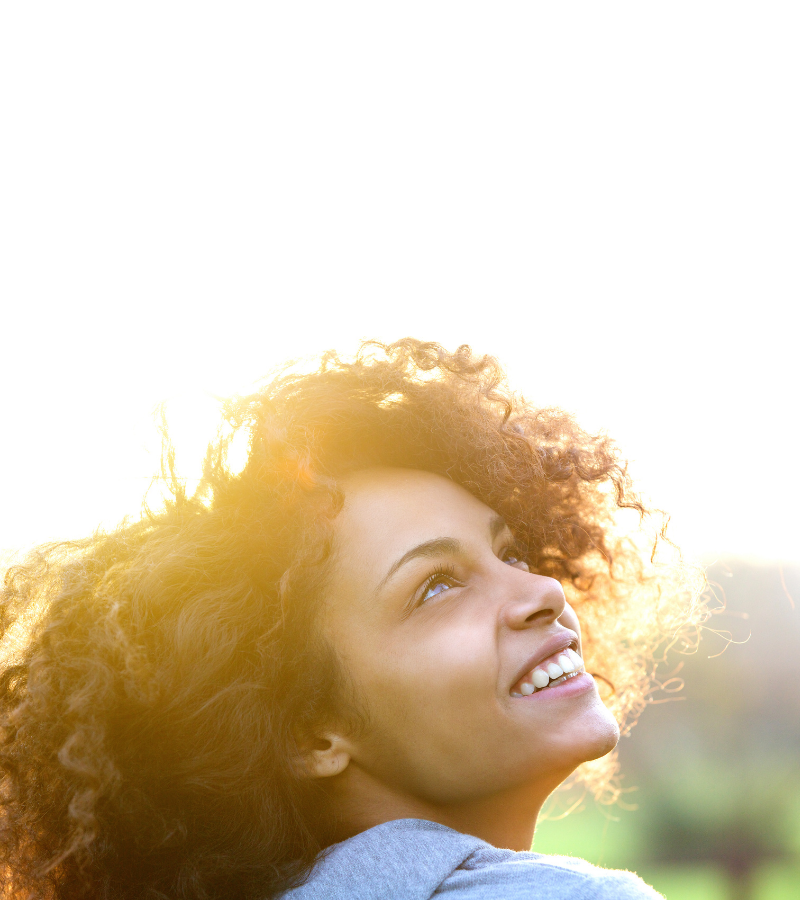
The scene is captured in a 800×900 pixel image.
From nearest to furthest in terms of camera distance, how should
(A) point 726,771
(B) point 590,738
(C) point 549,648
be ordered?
(B) point 590,738
(C) point 549,648
(A) point 726,771

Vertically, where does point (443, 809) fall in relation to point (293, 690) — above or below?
below

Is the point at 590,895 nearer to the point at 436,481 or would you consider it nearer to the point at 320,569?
the point at 320,569

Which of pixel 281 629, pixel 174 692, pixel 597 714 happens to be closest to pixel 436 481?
pixel 281 629

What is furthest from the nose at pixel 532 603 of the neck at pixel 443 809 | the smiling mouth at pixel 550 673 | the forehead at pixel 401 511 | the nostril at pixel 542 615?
the neck at pixel 443 809

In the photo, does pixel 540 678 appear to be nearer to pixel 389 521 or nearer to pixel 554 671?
pixel 554 671

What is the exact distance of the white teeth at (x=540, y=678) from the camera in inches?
76.9

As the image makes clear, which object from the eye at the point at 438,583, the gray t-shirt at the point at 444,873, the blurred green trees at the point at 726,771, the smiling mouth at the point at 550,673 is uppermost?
the eye at the point at 438,583

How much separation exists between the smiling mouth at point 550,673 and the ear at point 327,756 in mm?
469

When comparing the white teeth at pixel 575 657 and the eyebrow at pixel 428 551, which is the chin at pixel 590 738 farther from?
the eyebrow at pixel 428 551

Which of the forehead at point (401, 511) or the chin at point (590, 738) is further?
the forehead at point (401, 511)

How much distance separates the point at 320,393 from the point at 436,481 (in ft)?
1.48

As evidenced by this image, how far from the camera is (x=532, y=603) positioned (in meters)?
2.00

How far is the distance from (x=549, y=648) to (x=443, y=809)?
0.50 metres

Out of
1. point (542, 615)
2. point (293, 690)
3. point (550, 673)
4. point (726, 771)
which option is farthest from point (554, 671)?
point (726, 771)
